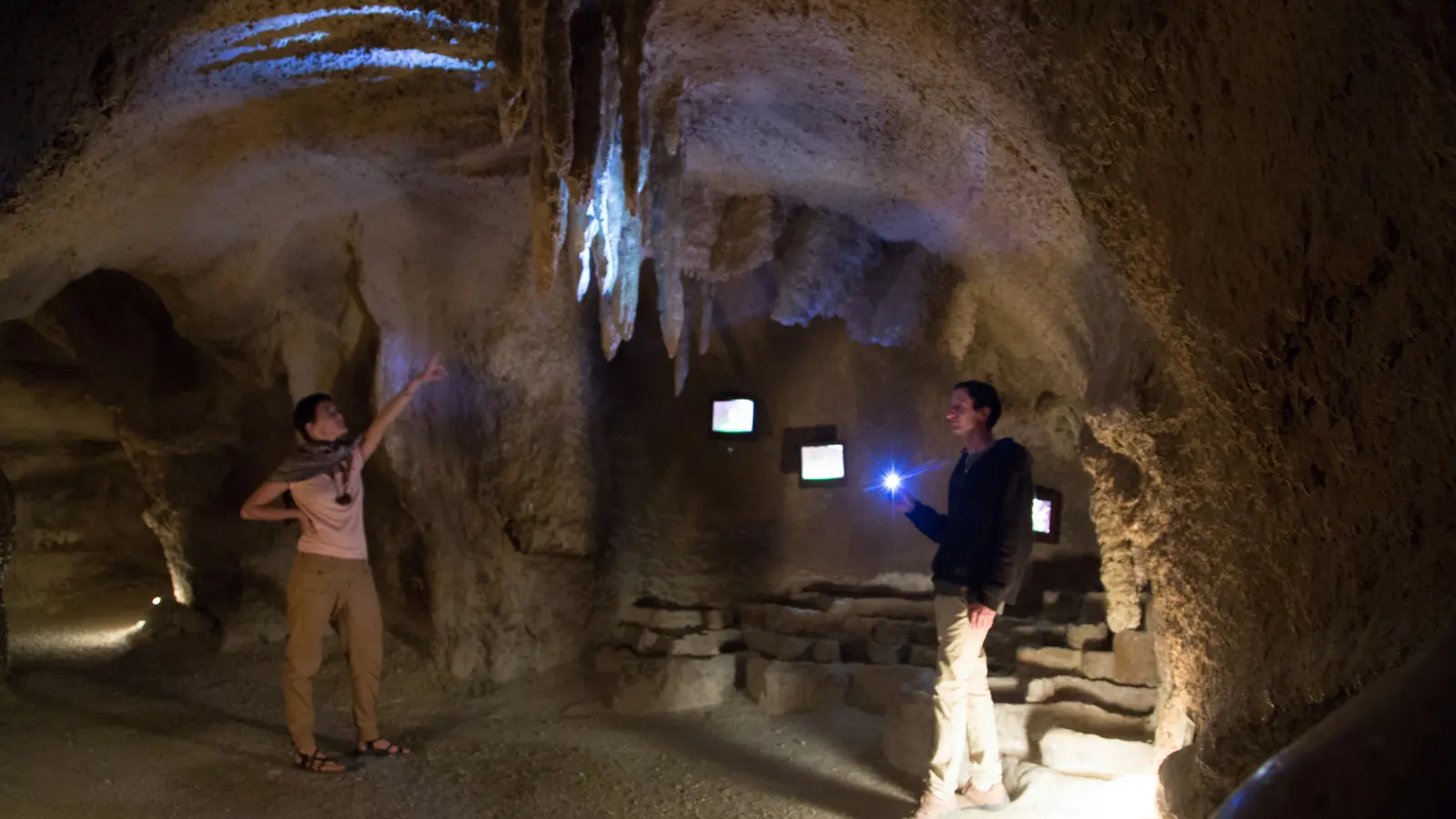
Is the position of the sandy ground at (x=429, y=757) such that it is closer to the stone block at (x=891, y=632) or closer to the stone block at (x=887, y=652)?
the stone block at (x=887, y=652)

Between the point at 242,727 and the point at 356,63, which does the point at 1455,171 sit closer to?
the point at 356,63

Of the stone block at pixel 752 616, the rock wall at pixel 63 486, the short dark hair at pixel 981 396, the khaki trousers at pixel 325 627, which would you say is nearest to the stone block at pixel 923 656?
→ the stone block at pixel 752 616

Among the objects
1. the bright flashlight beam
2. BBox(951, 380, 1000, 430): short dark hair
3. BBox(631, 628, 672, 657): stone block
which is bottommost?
BBox(631, 628, 672, 657): stone block

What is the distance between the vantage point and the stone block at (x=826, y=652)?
5758 mm

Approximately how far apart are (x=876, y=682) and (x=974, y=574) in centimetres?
205

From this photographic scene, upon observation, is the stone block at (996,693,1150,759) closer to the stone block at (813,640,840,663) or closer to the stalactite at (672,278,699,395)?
the stone block at (813,640,840,663)

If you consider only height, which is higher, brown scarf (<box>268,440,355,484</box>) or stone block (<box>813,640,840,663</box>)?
brown scarf (<box>268,440,355,484</box>)

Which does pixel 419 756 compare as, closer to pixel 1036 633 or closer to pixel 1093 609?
pixel 1036 633

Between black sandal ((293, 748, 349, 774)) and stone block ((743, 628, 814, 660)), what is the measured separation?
2.42 m

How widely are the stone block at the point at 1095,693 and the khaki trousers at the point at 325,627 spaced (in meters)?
2.99

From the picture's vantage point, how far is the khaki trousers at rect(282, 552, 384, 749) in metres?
4.29

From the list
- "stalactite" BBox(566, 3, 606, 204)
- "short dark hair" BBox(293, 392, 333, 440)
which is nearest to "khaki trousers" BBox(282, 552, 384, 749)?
"short dark hair" BBox(293, 392, 333, 440)

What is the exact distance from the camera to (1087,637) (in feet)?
16.8

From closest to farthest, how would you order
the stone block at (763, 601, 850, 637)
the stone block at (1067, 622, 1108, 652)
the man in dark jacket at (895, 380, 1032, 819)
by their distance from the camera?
1. the man in dark jacket at (895, 380, 1032, 819)
2. the stone block at (1067, 622, 1108, 652)
3. the stone block at (763, 601, 850, 637)
